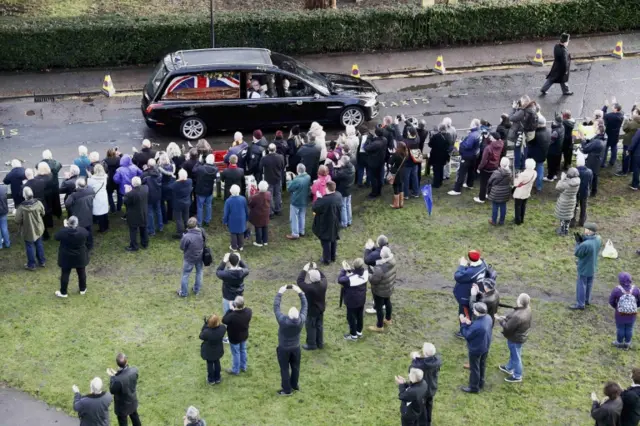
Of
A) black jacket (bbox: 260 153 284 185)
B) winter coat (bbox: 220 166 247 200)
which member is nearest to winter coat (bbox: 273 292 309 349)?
winter coat (bbox: 220 166 247 200)

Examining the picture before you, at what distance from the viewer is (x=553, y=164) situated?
2300 cm

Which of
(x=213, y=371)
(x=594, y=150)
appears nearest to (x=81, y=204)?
(x=213, y=371)

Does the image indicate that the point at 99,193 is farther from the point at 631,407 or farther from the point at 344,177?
the point at 631,407

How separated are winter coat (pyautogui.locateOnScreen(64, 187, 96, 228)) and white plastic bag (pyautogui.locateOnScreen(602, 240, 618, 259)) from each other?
941cm

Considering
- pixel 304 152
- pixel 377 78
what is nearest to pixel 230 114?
pixel 304 152

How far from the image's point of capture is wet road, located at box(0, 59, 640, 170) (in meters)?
25.0

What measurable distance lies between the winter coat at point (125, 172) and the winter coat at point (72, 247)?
2385mm

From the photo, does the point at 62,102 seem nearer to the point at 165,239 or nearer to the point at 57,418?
the point at 165,239

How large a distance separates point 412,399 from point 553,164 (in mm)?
9488

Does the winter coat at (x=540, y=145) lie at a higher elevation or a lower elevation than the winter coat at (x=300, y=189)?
higher

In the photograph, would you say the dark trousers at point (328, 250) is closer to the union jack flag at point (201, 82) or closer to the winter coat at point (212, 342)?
the winter coat at point (212, 342)

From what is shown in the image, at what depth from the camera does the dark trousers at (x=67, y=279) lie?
1889 centimetres

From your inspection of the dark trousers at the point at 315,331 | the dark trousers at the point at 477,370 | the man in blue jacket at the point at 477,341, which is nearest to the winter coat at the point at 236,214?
the dark trousers at the point at 315,331

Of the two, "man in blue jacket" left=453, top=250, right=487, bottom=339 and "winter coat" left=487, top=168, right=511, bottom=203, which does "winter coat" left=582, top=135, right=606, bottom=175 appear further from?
"man in blue jacket" left=453, top=250, right=487, bottom=339
